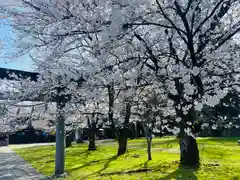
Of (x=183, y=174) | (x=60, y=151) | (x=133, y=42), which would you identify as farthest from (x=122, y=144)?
(x=133, y=42)

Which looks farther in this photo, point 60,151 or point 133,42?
point 60,151

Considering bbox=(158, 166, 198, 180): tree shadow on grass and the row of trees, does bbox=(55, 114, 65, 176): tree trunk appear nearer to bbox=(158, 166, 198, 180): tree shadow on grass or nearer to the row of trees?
the row of trees

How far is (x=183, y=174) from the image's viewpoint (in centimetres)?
864

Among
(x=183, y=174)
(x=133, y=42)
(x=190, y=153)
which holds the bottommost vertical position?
(x=183, y=174)

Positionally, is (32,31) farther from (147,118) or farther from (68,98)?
(147,118)

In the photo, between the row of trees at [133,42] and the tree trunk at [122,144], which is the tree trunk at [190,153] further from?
the tree trunk at [122,144]

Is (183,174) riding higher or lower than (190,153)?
lower

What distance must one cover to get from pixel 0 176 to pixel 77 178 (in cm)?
350

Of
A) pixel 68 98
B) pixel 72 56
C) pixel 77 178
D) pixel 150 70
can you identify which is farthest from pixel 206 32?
pixel 77 178

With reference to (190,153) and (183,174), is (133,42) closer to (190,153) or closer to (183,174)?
(183,174)

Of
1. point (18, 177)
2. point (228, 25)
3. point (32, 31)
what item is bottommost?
point (18, 177)

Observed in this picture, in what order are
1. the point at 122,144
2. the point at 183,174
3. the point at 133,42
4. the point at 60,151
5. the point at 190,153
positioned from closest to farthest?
1. the point at 133,42
2. the point at 183,174
3. the point at 60,151
4. the point at 190,153
5. the point at 122,144

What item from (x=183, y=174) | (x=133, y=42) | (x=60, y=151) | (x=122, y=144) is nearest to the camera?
(x=133, y=42)

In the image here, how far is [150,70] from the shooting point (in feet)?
Result: 15.7
